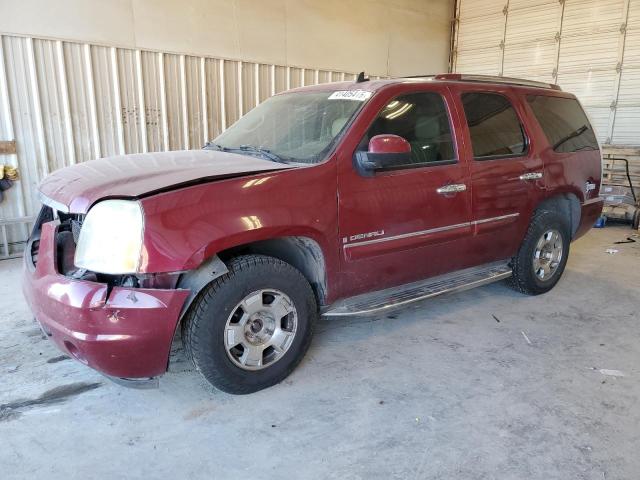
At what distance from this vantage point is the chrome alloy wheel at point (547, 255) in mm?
4277

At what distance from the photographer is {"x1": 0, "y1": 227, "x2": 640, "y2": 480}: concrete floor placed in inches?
86.3

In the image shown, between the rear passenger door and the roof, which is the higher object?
the roof

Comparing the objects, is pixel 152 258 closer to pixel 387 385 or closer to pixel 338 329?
pixel 387 385

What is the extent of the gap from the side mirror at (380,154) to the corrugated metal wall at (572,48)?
8.04m

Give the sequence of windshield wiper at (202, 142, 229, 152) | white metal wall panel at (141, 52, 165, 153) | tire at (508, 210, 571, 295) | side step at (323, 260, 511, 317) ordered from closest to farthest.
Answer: side step at (323, 260, 511, 317) < windshield wiper at (202, 142, 229, 152) < tire at (508, 210, 571, 295) < white metal wall panel at (141, 52, 165, 153)

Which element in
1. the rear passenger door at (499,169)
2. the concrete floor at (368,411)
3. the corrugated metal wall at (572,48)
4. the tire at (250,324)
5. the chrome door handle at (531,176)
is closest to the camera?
the concrete floor at (368,411)

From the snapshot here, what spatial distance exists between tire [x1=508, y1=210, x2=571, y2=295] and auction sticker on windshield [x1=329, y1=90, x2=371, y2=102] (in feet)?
6.50

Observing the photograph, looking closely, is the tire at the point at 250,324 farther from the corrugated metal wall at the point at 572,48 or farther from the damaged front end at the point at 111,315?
the corrugated metal wall at the point at 572,48

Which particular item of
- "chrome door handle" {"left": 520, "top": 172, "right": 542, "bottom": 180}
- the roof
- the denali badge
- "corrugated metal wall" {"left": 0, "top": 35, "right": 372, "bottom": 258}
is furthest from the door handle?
"corrugated metal wall" {"left": 0, "top": 35, "right": 372, "bottom": 258}

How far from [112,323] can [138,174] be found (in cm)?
82

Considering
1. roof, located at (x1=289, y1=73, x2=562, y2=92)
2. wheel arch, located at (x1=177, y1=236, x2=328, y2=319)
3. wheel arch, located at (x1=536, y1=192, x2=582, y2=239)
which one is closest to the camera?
wheel arch, located at (x1=177, y1=236, x2=328, y2=319)

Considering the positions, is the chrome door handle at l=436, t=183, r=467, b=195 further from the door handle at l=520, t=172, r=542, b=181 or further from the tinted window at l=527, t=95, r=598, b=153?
the tinted window at l=527, t=95, r=598, b=153

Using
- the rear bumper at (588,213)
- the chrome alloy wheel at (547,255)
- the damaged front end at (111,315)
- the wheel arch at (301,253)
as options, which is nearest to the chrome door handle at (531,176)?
the chrome alloy wheel at (547,255)

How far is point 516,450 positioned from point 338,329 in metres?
1.62
